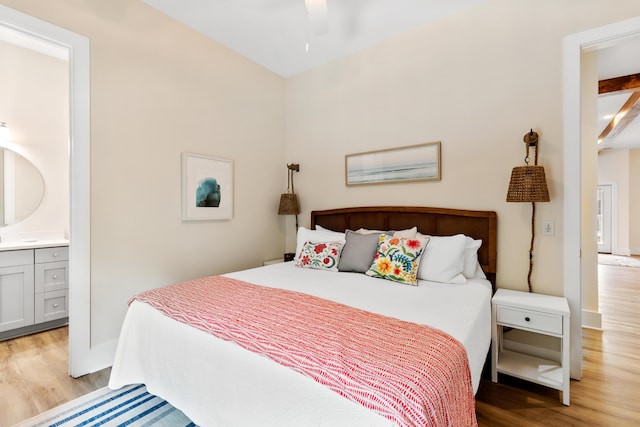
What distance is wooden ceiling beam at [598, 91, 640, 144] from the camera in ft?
13.9

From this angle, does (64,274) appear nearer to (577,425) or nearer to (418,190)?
(418,190)

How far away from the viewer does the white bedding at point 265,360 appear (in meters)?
1.02

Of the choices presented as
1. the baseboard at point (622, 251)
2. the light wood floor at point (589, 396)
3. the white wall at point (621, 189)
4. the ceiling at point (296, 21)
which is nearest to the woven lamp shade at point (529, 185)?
the light wood floor at point (589, 396)

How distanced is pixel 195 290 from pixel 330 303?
0.92 meters

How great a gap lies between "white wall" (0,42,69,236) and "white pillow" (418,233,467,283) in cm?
389

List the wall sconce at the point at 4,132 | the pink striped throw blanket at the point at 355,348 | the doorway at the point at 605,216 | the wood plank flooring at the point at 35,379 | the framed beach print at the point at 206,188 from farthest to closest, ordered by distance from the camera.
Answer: the doorway at the point at 605,216, the wall sconce at the point at 4,132, the framed beach print at the point at 206,188, the wood plank flooring at the point at 35,379, the pink striped throw blanket at the point at 355,348

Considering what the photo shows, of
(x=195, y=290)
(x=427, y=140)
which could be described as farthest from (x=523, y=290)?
(x=195, y=290)

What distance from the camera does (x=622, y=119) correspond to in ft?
16.2

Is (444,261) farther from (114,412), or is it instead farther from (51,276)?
(51,276)

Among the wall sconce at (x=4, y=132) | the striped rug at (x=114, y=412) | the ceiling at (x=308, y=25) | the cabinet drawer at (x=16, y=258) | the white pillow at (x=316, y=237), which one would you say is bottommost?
the striped rug at (x=114, y=412)

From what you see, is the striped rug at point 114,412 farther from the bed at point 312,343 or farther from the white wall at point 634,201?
the white wall at point 634,201

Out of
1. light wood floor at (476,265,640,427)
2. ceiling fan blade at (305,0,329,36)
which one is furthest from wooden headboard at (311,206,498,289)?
ceiling fan blade at (305,0,329,36)

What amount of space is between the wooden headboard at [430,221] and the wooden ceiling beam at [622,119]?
3.70 metres

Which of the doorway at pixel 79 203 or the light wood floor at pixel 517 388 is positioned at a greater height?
the doorway at pixel 79 203
